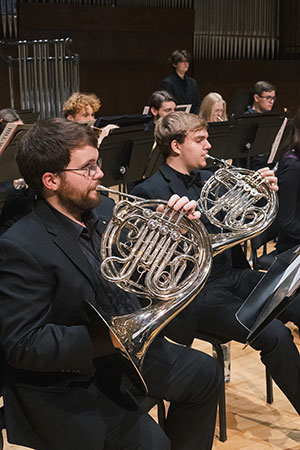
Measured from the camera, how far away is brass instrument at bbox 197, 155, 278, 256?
2.77 m

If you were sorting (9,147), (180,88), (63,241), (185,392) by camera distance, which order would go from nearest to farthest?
(63,241) → (185,392) → (9,147) → (180,88)

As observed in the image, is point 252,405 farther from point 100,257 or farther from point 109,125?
point 109,125

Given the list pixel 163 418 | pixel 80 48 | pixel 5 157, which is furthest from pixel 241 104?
pixel 163 418

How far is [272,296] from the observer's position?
6.66 feet

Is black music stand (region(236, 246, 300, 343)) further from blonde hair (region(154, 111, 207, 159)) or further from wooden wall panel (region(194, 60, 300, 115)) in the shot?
wooden wall panel (region(194, 60, 300, 115))

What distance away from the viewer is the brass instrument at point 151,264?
1.86 metres

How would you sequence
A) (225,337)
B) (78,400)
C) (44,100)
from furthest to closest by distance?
(44,100), (225,337), (78,400)

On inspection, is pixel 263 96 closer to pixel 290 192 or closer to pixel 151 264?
pixel 290 192

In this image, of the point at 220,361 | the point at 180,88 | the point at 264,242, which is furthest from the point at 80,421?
the point at 180,88

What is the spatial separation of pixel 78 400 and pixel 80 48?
7.24 metres

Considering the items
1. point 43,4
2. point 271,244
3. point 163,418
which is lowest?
point 271,244

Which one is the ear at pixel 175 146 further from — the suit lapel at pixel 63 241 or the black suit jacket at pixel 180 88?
the black suit jacket at pixel 180 88

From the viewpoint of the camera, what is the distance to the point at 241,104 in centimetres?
789

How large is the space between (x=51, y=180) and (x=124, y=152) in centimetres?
210
